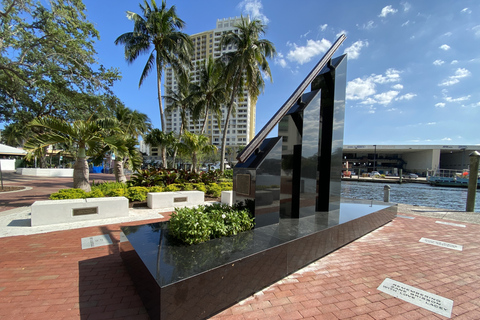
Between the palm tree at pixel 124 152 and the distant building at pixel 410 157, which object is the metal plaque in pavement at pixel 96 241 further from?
the distant building at pixel 410 157

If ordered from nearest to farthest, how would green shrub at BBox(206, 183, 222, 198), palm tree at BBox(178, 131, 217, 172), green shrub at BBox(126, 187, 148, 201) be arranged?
green shrub at BBox(126, 187, 148, 201)
green shrub at BBox(206, 183, 222, 198)
palm tree at BBox(178, 131, 217, 172)

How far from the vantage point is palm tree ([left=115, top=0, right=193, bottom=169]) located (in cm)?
1652

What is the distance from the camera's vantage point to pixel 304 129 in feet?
18.0

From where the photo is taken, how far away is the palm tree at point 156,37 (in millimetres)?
16516

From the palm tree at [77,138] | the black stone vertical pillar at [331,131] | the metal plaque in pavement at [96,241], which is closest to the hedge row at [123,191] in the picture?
the palm tree at [77,138]

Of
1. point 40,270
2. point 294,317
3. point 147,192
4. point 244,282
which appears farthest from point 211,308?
point 147,192

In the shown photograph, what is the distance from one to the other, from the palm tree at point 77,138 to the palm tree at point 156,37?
28.4ft

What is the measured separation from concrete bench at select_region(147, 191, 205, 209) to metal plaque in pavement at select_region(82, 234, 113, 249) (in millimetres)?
3313

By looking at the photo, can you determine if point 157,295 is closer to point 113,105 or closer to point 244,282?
point 244,282

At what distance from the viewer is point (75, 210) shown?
6.48 m

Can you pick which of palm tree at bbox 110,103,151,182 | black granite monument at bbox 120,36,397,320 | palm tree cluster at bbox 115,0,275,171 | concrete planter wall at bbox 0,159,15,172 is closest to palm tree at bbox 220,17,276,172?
palm tree cluster at bbox 115,0,275,171

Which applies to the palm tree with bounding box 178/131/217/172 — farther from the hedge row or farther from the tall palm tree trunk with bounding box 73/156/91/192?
the tall palm tree trunk with bounding box 73/156/91/192

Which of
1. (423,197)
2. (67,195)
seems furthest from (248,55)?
(423,197)

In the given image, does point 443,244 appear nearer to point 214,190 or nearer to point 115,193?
point 214,190
